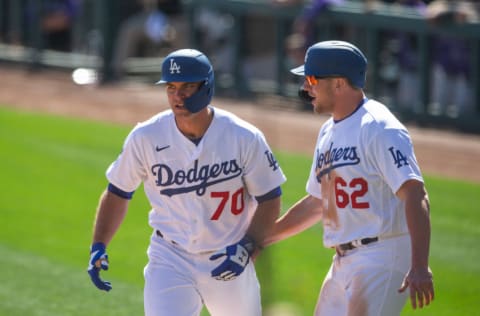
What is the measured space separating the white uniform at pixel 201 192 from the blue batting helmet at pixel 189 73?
0.63ft

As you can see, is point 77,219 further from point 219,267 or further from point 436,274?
point 219,267

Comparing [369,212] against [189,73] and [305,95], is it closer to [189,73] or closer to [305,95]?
[305,95]

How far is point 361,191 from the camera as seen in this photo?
4.67 m

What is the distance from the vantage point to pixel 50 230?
9.21m

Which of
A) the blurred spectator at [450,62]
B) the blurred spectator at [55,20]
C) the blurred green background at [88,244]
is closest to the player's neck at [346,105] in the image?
the blurred green background at [88,244]

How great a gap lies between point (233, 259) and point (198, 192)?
383 mm

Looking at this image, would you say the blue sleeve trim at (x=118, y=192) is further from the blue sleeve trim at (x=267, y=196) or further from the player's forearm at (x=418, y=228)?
the player's forearm at (x=418, y=228)

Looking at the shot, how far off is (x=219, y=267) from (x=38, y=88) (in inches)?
471

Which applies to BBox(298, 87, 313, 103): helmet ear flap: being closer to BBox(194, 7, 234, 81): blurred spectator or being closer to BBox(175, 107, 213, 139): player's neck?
BBox(175, 107, 213, 139): player's neck

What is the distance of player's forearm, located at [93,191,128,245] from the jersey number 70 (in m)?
0.50

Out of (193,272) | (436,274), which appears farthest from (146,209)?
(193,272)

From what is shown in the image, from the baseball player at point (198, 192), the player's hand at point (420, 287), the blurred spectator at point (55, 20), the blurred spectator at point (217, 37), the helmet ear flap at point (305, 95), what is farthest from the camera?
the blurred spectator at point (55, 20)

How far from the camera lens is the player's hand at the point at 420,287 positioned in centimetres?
425

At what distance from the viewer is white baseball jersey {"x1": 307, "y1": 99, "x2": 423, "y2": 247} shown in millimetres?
4527
